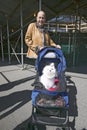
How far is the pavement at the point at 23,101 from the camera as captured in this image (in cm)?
446

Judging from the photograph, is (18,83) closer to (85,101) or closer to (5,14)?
(85,101)

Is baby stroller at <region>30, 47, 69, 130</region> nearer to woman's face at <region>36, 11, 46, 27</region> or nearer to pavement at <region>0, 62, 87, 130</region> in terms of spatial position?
pavement at <region>0, 62, 87, 130</region>

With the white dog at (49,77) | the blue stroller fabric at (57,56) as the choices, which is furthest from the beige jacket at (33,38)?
the white dog at (49,77)

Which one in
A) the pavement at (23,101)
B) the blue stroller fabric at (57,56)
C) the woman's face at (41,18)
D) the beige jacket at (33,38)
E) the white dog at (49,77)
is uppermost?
the woman's face at (41,18)

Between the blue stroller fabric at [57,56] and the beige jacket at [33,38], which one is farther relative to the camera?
the beige jacket at [33,38]

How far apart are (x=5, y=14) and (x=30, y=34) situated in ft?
21.3

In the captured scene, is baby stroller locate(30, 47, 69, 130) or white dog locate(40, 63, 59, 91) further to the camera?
white dog locate(40, 63, 59, 91)

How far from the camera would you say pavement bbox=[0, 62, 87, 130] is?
4.46m

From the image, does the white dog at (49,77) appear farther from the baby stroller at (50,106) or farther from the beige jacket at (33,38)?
the beige jacket at (33,38)

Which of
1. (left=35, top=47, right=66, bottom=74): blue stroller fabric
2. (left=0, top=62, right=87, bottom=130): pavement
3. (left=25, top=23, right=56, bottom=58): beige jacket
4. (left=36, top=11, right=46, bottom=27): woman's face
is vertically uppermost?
(left=36, top=11, right=46, bottom=27): woman's face

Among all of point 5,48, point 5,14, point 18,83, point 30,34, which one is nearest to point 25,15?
point 5,14

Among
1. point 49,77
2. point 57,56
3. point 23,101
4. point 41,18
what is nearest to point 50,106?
point 49,77

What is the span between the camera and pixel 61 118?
4145 millimetres

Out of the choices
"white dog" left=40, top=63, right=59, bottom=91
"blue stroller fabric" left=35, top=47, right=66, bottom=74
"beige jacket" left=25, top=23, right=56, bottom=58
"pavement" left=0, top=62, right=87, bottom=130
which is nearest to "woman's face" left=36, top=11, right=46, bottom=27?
"beige jacket" left=25, top=23, right=56, bottom=58
